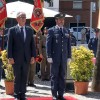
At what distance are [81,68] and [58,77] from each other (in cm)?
133

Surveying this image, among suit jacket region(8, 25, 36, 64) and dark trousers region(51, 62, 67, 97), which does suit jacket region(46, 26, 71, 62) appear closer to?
dark trousers region(51, 62, 67, 97)

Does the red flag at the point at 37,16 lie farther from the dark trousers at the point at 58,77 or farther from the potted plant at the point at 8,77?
the dark trousers at the point at 58,77

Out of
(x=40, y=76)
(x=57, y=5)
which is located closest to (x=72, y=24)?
(x=57, y=5)

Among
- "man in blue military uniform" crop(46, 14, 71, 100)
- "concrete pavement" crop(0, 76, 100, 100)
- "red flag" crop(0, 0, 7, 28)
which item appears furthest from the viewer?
"red flag" crop(0, 0, 7, 28)

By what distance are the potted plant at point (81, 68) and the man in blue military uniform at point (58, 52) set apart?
3.95 ft

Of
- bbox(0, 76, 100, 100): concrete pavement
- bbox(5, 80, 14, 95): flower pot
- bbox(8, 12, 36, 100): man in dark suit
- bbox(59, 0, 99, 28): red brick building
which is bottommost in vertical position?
bbox(0, 76, 100, 100): concrete pavement

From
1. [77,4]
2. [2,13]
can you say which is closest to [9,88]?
[2,13]

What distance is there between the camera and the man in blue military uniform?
10.0 metres

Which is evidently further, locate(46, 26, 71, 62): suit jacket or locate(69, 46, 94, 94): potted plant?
locate(69, 46, 94, 94): potted plant

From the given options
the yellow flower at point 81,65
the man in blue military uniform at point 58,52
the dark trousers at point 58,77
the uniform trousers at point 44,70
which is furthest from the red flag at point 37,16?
the dark trousers at point 58,77

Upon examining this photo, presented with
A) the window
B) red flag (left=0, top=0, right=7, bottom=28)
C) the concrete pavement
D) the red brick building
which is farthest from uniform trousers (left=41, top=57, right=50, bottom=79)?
the window

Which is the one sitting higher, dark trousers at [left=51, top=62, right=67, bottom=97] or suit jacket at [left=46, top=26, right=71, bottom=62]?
suit jacket at [left=46, top=26, right=71, bottom=62]

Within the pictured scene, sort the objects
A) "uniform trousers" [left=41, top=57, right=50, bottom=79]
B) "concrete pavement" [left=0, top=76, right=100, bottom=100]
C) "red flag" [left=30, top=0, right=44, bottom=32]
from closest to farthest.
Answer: "concrete pavement" [left=0, top=76, right=100, bottom=100], "uniform trousers" [left=41, top=57, right=50, bottom=79], "red flag" [left=30, top=0, right=44, bottom=32]

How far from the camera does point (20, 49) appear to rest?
9578 millimetres
